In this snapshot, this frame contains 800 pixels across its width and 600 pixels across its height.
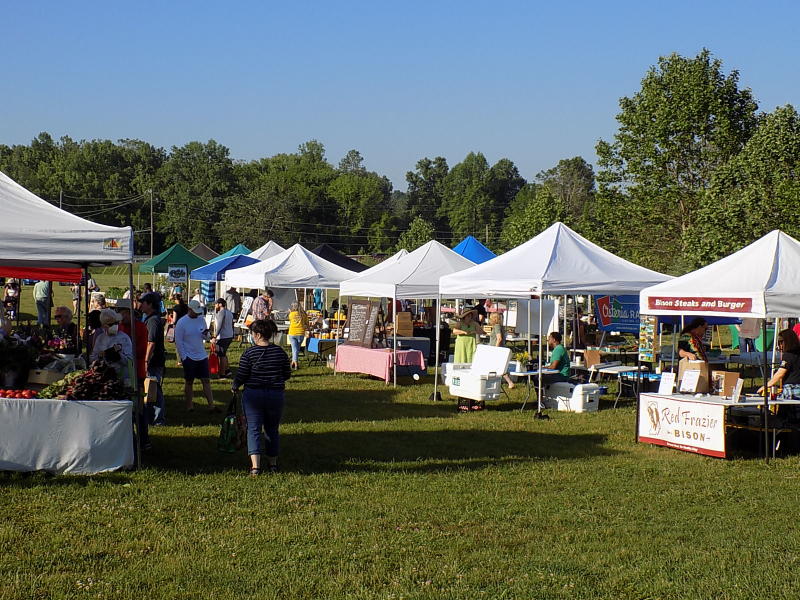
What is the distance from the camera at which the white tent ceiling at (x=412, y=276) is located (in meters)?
17.6

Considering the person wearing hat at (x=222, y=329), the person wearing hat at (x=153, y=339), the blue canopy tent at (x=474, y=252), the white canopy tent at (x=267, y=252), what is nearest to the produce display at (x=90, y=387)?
the person wearing hat at (x=153, y=339)

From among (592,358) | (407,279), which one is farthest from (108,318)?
(592,358)

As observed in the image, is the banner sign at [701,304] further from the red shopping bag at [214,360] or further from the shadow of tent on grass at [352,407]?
the red shopping bag at [214,360]

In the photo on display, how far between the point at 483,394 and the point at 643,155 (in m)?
33.6

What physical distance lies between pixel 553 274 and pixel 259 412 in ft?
22.5

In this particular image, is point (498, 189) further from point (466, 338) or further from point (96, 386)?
point (96, 386)

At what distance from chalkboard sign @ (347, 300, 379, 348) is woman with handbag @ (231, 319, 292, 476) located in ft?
32.4

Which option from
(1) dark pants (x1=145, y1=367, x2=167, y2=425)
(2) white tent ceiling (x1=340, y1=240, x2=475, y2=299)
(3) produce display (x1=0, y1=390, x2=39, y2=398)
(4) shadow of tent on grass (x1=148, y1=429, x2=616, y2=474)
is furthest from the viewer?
(2) white tent ceiling (x1=340, y1=240, x2=475, y2=299)

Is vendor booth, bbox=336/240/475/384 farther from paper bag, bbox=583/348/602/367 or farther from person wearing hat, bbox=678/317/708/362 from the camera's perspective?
person wearing hat, bbox=678/317/708/362

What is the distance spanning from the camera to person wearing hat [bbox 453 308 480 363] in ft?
53.4

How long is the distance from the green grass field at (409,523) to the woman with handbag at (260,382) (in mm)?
500

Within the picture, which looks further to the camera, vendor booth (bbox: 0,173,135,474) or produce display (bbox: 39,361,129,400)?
produce display (bbox: 39,361,129,400)

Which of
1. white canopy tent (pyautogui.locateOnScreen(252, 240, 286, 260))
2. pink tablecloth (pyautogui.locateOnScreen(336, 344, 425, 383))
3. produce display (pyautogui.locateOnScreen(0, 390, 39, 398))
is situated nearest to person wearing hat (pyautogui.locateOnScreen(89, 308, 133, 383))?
produce display (pyautogui.locateOnScreen(0, 390, 39, 398))

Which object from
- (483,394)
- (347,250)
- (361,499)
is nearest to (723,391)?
(483,394)
